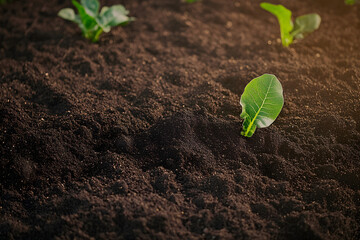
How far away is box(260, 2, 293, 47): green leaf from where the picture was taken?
94.9 inches

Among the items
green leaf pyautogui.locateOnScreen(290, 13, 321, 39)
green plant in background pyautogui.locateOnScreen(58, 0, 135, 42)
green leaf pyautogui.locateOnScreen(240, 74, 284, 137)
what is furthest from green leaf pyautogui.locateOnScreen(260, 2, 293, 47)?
green plant in background pyautogui.locateOnScreen(58, 0, 135, 42)

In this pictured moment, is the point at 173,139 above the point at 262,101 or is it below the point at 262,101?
below

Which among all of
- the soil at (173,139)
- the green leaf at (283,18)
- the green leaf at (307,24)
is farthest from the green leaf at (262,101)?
the green leaf at (307,24)

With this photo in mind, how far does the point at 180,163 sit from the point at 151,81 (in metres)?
0.80

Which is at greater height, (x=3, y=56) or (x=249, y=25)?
(x=3, y=56)

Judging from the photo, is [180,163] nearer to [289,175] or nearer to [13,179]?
[289,175]

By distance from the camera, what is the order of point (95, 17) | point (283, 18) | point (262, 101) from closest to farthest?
point (262, 101) < point (283, 18) < point (95, 17)

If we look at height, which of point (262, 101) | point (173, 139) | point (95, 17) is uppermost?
point (95, 17)

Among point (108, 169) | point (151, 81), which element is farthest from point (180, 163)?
point (151, 81)

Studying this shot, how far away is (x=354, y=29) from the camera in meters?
2.95

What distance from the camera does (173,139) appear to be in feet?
6.15

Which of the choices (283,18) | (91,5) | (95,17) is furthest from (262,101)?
(91,5)

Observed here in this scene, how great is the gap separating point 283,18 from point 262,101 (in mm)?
1020

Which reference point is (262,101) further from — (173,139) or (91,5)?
(91,5)
